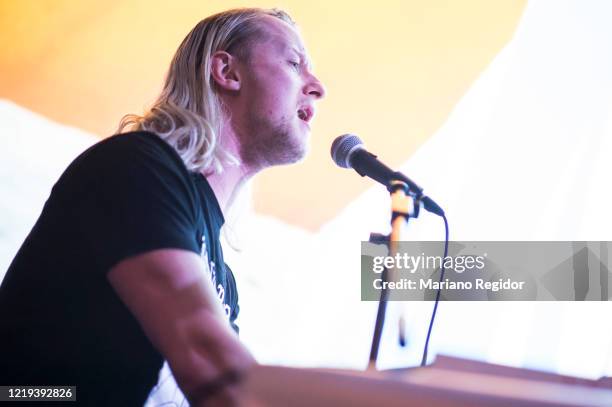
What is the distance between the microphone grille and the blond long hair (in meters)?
0.24

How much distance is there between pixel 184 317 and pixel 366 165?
1.86ft

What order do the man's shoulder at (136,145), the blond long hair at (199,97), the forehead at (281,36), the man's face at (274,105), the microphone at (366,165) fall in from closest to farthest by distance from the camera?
the man's shoulder at (136,145) < the microphone at (366,165) < the blond long hair at (199,97) < the man's face at (274,105) < the forehead at (281,36)

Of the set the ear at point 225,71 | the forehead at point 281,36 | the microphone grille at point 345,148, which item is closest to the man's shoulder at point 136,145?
the microphone grille at point 345,148

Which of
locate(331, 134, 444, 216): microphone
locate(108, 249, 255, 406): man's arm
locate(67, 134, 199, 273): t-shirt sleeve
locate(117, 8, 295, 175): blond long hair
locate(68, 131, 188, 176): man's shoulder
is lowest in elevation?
locate(108, 249, 255, 406): man's arm

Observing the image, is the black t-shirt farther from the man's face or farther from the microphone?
the man's face

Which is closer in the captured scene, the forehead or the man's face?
the man's face

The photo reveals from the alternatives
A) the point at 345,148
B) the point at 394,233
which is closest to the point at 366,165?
the point at 345,148

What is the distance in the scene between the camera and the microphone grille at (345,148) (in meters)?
1.27

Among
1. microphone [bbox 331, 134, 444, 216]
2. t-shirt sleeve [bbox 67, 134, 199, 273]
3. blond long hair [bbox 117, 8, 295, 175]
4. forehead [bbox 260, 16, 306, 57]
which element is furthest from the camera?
forehead [bbox 260, 16, 306, 57]

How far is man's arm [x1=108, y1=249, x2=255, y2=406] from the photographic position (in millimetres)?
738

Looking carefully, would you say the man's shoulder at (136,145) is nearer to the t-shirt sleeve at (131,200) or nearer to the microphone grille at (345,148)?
the t-shirt sleeve at (131,200)

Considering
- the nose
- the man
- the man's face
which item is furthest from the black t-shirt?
the nose

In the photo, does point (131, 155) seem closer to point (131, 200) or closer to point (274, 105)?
point (131, 200)

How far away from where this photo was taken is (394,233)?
1.07 m
